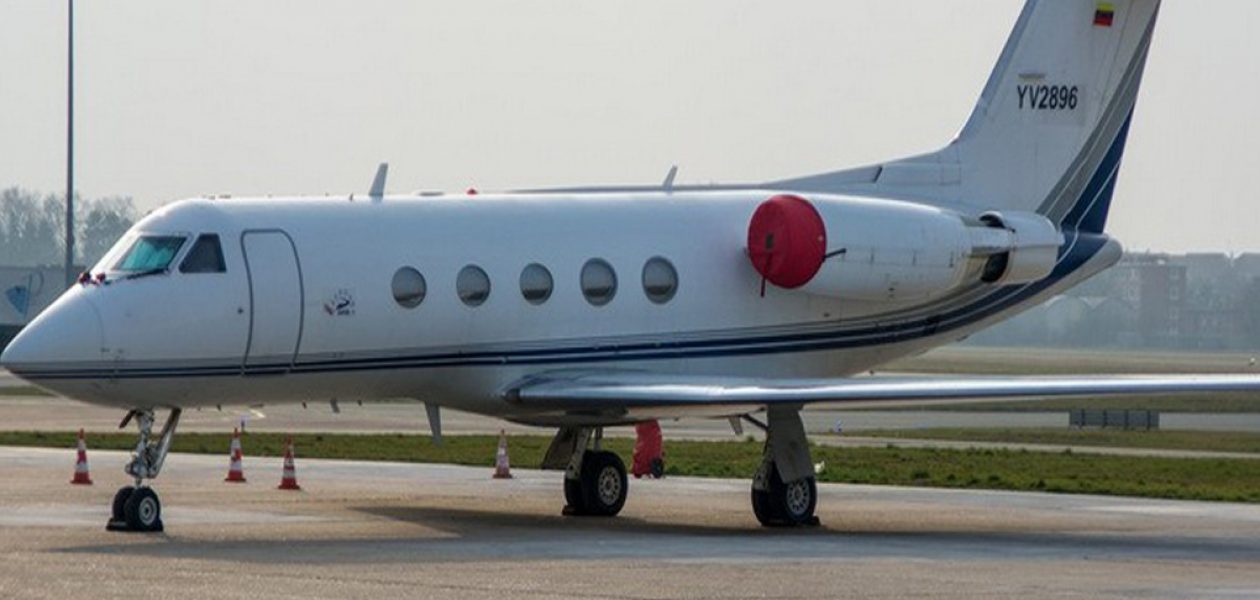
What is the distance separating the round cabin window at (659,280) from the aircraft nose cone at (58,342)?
6.89 meters

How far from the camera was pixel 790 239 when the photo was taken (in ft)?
101

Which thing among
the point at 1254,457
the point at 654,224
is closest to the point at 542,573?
the point at 654,224

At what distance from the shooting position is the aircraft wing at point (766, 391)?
27.6 meters

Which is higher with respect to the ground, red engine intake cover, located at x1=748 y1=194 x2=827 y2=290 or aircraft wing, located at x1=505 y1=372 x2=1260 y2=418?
red engine intake cover, located at x1=748 y1=194 x2=827 y2=290

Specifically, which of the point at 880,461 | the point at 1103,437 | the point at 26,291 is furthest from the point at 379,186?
the point at 26,291

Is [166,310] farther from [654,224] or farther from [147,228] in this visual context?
[654,224]

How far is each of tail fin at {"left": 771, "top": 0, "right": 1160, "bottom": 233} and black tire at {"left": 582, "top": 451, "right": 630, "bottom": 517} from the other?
600 cm

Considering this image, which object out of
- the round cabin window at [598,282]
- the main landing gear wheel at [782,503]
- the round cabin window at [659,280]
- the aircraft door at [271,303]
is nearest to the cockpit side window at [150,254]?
the aircraft door at [271,303]

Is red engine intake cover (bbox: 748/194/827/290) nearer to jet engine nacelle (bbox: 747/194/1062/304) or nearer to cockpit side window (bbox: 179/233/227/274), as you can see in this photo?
jet engine nacelle (bbox: 747/194/1062/304)

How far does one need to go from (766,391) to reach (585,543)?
3148mm

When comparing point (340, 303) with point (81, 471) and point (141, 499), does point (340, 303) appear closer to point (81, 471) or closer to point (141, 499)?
point (141, 499)

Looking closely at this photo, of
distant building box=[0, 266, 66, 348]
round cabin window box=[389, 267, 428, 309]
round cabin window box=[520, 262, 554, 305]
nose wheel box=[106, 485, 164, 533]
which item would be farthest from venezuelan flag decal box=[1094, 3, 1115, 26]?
distant building box=[0, 266, 66, 348]

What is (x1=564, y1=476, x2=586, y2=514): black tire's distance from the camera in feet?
102

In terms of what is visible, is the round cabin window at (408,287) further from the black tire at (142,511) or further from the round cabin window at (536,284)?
the black tire at (142,511)
